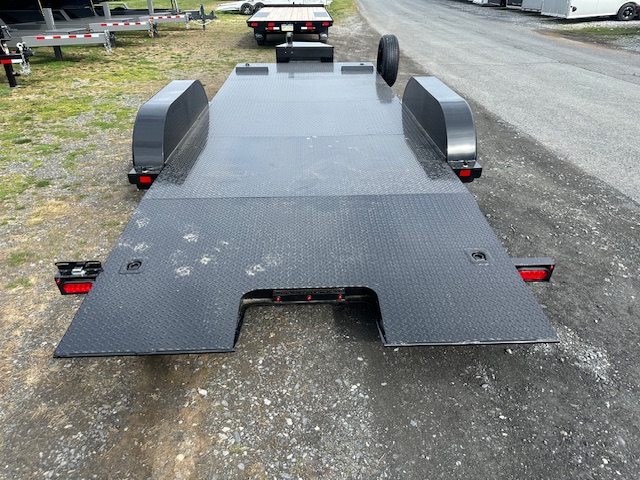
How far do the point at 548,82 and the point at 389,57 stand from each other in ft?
16.0

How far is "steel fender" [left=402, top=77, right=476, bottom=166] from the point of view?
11.0ft

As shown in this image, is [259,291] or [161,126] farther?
[161,126]

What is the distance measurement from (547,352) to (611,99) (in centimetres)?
755

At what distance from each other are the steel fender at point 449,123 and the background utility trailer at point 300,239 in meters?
0.01

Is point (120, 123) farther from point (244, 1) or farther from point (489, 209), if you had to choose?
point (244, 1)

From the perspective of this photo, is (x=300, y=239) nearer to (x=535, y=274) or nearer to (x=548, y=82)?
(x=535, y=274)

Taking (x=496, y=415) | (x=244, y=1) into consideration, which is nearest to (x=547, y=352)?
(x=496, y=415)

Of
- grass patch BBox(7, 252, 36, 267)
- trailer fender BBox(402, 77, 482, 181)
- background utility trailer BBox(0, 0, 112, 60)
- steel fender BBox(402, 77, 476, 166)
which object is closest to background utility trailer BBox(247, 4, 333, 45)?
background utility trailer BBox(0, 0, 112, 60)

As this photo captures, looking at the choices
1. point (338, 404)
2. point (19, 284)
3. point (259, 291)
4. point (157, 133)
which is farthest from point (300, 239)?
point (19, 284)

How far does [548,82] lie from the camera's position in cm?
914

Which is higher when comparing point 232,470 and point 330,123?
point 330,123

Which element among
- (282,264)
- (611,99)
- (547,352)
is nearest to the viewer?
(282,264)

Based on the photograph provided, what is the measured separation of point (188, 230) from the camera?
2605 millimetres

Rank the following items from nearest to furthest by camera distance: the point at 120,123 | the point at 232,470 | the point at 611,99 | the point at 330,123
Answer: the point at 232,470 → the point at 330,123 → the point at 120,123 → the point at 611,99
